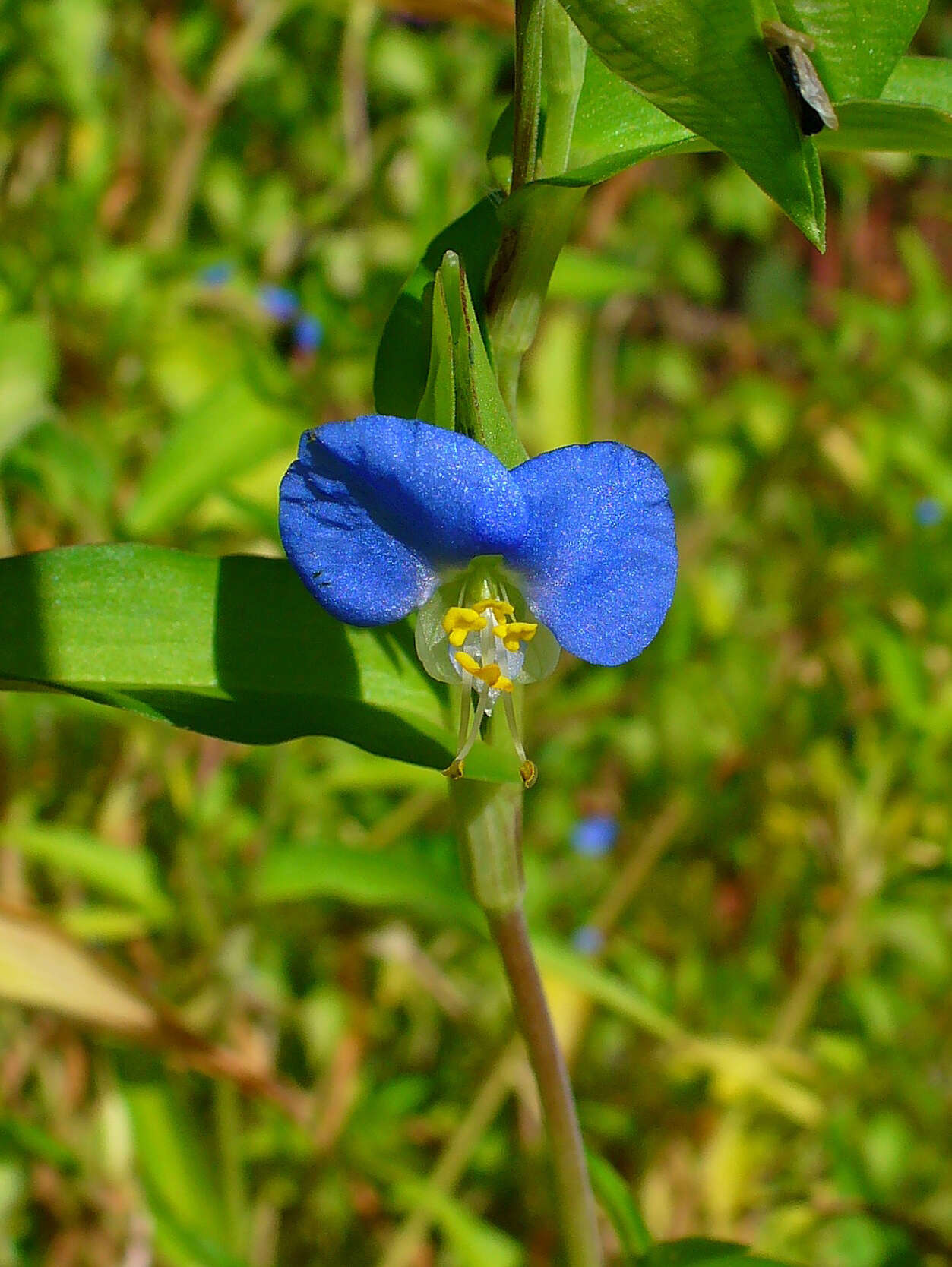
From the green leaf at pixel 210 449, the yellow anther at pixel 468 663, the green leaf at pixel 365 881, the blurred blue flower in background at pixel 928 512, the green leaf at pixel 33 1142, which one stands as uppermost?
the yellow anther at pixel 468 663

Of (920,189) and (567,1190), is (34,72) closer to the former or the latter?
(567,1190)

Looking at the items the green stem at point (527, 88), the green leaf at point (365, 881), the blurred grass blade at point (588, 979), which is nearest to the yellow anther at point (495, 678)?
the green stem at point (527, 88)

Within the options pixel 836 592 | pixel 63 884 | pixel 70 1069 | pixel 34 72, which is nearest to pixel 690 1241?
pixel 70 1069

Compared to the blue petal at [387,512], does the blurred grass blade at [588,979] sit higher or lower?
lower

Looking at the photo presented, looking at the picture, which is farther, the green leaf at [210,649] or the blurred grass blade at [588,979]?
the blurred grass blade at [588,979]

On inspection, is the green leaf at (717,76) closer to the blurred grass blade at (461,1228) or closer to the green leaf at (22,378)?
the green leaf at (22,378)
